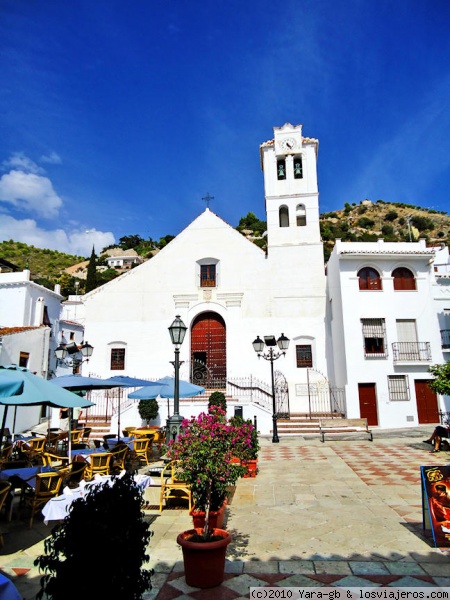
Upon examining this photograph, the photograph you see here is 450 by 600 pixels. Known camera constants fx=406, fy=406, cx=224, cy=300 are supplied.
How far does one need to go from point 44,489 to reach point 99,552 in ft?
17.0

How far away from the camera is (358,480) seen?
10016 millimetres

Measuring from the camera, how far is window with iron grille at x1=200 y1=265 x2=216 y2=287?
25.4 metres

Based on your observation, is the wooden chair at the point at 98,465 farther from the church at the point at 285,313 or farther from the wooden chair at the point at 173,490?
the church at the point at 285,313

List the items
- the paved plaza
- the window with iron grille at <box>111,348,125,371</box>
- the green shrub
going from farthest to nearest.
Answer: the window with iron grille at <box>111,348,125,371</box> → the green shrub → the paved plaza

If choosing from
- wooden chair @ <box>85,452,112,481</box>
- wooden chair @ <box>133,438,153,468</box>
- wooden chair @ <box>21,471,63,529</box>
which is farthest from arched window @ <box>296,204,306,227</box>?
wooden chair @ <box>21,471,63,529</box>

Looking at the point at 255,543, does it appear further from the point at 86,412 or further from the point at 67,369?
the point at 67,369

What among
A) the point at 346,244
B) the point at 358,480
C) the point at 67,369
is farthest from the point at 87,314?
the point at 358,480

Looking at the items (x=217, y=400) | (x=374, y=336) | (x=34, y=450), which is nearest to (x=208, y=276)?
(x=217, y=400)

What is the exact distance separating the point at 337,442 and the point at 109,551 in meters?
15.8

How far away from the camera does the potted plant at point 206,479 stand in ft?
14.7

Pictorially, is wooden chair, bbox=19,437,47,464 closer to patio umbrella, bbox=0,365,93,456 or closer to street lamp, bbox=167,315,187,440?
patio umbrella, bbox=0,365,93,456

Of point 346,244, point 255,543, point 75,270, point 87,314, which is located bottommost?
point 255,543

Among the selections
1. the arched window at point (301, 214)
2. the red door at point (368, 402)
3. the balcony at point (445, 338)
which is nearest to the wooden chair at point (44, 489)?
the red door at point (368, 402)

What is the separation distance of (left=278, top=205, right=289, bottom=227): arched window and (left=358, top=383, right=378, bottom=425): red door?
36.9ft
